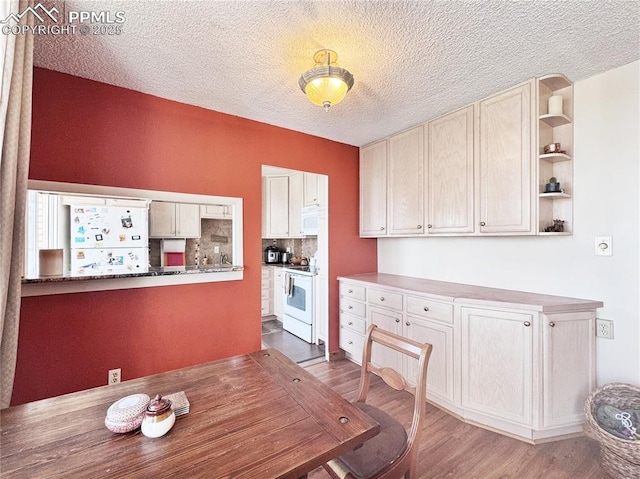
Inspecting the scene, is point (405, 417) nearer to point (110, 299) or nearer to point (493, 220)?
point (493, 220)

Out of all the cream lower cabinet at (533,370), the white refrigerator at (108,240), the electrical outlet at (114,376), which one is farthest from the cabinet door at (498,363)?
the electrical outlet at (114,376)

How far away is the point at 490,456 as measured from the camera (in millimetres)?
1713

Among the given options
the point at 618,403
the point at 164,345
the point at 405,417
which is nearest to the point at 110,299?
the point at 164,345

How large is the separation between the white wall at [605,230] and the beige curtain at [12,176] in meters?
3.15

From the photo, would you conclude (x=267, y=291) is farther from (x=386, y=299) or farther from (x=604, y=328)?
(x=604, y=328)

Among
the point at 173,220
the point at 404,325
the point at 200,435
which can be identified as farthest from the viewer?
the point at 404,325

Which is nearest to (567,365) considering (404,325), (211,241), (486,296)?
(486,296)

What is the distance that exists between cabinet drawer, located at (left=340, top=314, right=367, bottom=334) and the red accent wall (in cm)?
101

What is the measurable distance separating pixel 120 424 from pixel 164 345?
57.5 inches

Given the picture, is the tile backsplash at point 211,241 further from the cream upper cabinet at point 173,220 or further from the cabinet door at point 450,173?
the cabinet door at point 450,173

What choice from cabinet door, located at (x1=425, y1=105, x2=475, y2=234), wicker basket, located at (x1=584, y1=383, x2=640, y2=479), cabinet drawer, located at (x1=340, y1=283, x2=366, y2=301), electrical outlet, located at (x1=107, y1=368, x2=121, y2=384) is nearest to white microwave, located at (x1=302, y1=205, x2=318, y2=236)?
cabinet drawer, located at (x1=340, y1=283, x2=366, y2=301)

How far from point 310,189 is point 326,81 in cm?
246

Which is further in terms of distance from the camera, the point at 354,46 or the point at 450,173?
the point at 450,173

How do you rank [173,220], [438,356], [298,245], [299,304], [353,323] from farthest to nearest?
1. [298,245]
2. [299,304]
3. [353,323]
4. [173,220]
5. [438,356]
